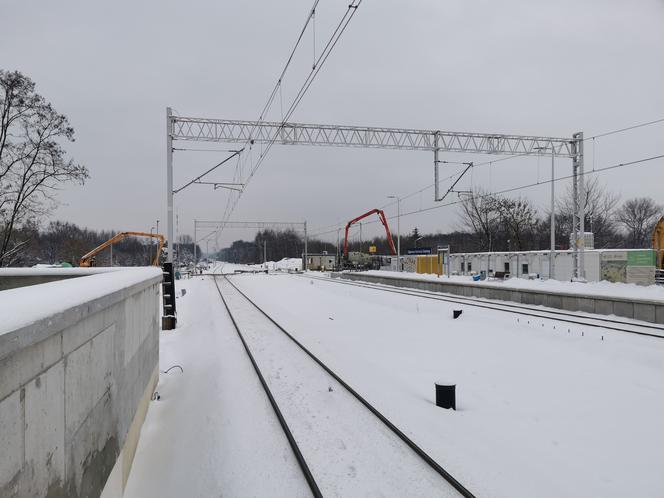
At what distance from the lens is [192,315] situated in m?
19.5

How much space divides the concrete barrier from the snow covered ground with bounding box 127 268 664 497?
3.09 metres

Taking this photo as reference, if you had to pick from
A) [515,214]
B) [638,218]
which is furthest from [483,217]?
[638,218]

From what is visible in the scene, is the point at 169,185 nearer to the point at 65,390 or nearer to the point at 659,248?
the point at 65,390

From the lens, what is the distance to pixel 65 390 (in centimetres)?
283

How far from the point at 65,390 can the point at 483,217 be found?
60.5 m

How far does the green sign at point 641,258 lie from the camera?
24.7 meters

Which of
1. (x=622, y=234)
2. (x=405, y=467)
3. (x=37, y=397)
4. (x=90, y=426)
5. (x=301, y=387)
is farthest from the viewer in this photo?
(x=622, y=234)

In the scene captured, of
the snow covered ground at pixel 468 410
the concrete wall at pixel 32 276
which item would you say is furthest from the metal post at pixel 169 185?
the concrete wall at pixel 32 276

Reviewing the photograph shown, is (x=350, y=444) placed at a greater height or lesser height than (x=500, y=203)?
lesser

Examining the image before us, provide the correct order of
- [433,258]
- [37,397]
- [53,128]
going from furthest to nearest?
[433,258] < [53,128] < [37,397]

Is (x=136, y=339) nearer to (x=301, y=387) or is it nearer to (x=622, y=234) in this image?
(x=301, y=387)

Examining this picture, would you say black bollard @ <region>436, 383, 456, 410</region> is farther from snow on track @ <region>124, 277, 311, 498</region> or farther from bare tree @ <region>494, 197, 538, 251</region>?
bare tree @ <region>494, 197, 538, 251</region>

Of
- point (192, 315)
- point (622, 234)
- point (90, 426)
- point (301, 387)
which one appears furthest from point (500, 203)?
point (90, 426)

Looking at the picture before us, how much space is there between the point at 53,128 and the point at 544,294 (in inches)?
984
